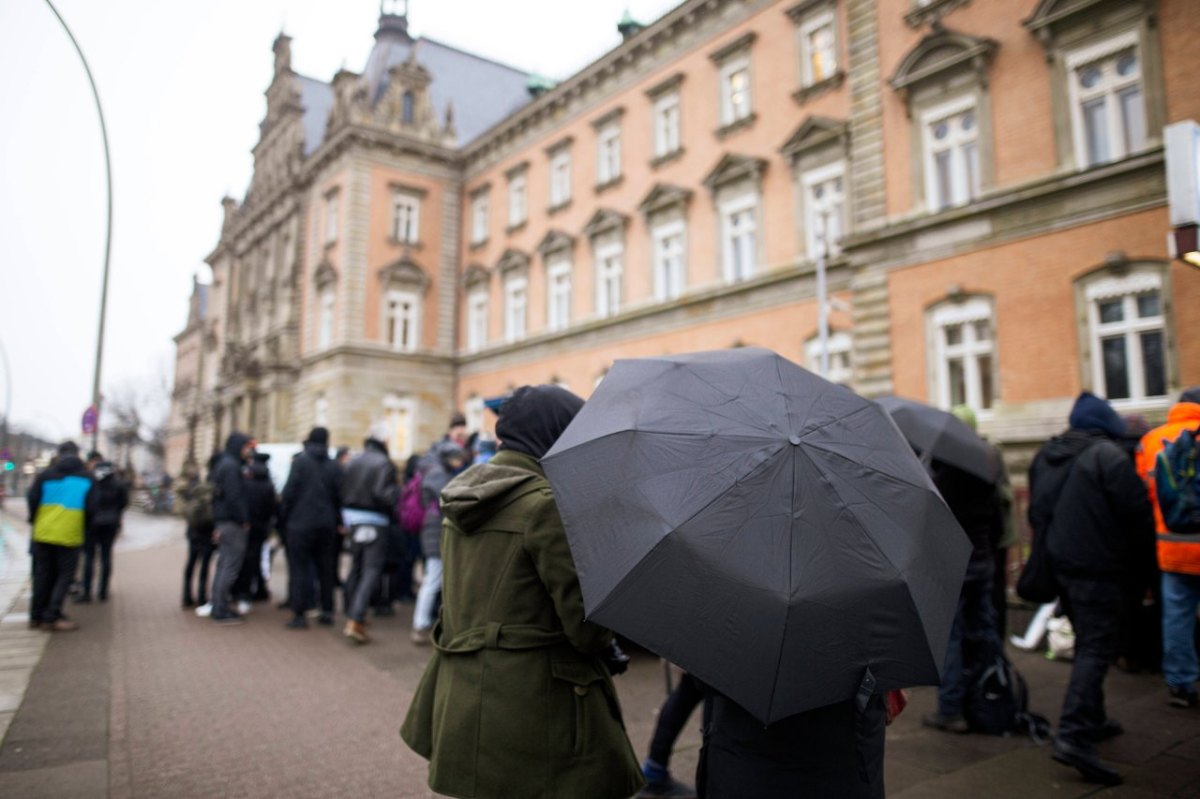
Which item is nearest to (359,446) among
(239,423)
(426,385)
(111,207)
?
(426,385)

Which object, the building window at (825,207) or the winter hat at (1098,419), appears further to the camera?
the building window at (825,207)

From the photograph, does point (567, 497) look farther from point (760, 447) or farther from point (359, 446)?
point (359, 446)

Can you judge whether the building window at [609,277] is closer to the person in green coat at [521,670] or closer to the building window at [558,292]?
the building window at [558,292]

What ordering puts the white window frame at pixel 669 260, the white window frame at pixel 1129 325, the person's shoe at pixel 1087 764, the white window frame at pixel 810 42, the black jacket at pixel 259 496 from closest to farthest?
the person's shoe at pixel 1087 764 → the black jacket at pixel 259 496 → the white window frame at pixel 1129 325 → the white window frame at pixel 810 42 → the white window frame at pixel 669 260

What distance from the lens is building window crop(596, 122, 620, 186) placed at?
1056 inches

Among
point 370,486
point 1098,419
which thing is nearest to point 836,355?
point 370,486

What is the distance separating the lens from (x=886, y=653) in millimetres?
2301

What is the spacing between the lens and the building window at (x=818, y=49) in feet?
65.4

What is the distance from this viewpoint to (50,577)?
902 cm

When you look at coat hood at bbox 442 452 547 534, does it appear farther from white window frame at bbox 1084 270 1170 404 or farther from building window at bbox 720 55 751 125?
building window at bbox 720 55 751 125

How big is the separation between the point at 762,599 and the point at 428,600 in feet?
23.0

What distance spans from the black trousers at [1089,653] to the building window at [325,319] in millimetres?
32522

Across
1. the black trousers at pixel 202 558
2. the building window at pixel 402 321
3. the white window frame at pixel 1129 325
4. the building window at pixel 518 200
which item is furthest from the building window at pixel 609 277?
the black trousers at pixel 202 558

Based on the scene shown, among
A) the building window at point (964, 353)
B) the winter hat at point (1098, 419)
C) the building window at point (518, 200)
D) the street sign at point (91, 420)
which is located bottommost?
the winter hat at point (1098, 419)
